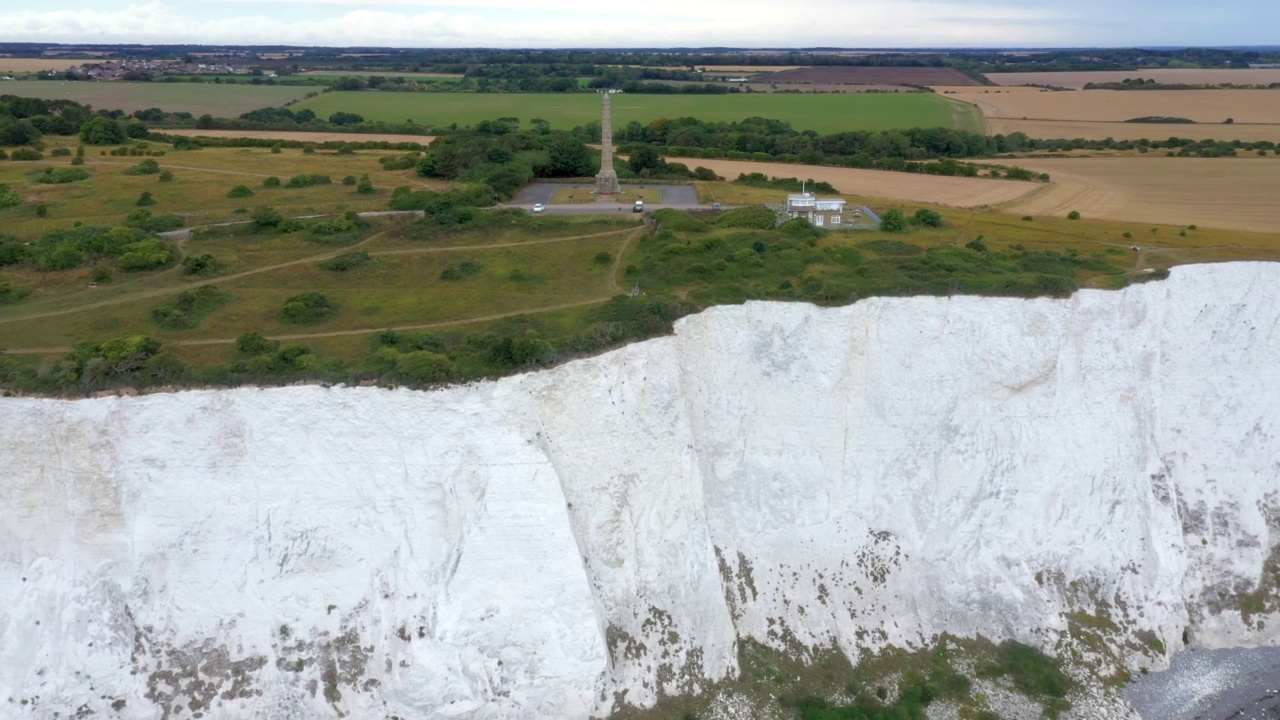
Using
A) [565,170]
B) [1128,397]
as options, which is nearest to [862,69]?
[565,170]

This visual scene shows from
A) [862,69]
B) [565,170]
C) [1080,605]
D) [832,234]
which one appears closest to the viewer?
[1080,605]

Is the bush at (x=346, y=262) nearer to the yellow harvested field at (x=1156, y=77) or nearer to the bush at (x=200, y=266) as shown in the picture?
the bush at (x=200, y=266)

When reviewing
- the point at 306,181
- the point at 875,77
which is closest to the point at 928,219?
the point at 306,181

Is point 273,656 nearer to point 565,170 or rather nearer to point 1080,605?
point 1080,605

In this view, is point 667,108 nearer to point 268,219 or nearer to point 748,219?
point 748,219

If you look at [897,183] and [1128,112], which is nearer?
[897,183]

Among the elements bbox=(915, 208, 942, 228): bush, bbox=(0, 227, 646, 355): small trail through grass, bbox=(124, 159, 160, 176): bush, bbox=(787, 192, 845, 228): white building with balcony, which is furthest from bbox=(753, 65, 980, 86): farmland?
bbox=(0, 227, 646, 355): small trail through grass
